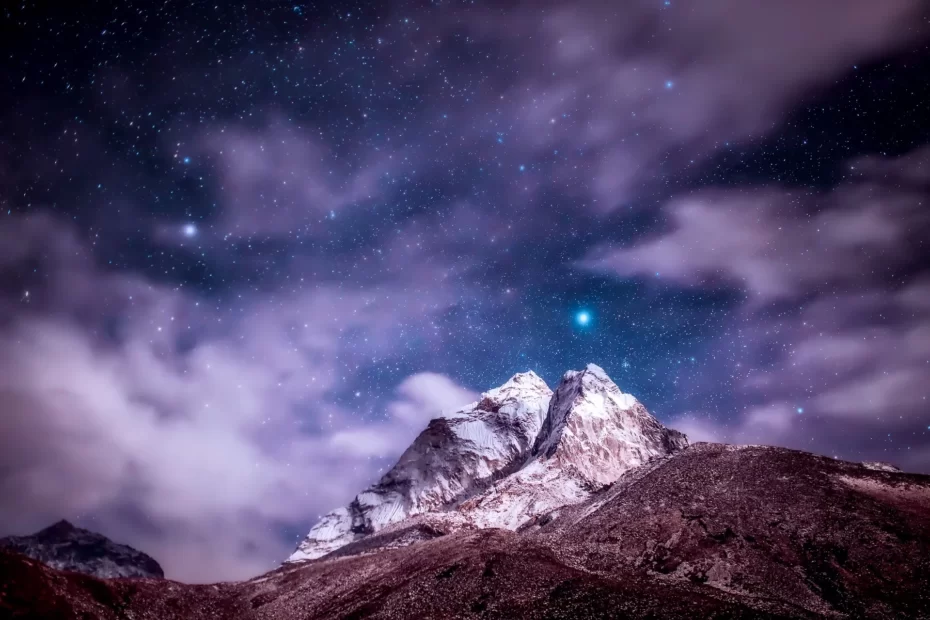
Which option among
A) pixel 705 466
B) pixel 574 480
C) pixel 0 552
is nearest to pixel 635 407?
pixel 574 480

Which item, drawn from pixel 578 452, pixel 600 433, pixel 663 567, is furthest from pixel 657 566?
pixel 600 433

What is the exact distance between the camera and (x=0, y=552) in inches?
1435

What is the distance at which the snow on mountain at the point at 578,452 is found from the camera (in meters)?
124

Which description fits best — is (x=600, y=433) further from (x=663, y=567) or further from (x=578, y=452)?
(x=663, y=567)

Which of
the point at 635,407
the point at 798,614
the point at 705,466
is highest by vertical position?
the point at 635,407

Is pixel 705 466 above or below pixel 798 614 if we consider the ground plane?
above

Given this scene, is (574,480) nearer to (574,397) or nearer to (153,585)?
(574,397)

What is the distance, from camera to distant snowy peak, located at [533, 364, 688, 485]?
15725 cm

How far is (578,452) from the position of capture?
158m

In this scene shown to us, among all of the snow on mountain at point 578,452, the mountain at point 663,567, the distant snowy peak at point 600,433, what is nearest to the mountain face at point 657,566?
the mountain at point 663,567

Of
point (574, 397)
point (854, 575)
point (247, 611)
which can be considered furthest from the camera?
point (574, 397)

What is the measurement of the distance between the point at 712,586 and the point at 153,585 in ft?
188

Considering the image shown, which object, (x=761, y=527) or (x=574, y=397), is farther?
(x=574, y=397)

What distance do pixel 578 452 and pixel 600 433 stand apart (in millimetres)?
14663
